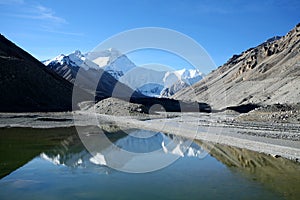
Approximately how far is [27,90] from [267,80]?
300 feet

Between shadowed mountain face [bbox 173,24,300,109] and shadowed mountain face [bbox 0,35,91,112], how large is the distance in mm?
66458

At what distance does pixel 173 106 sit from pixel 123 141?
96.5 meters

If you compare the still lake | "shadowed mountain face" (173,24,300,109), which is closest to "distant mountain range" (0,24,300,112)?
"shadowed mountain face" (173,24,300,109)

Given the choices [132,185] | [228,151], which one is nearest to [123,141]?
[228,151]

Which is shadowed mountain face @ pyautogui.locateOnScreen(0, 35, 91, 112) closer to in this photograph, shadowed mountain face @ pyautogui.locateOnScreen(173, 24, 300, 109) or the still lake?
the still lake

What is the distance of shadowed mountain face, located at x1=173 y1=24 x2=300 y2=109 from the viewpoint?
111 meters

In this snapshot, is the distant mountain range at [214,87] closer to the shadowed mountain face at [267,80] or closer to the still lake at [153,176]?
the shadowed mountain face at [267,80]

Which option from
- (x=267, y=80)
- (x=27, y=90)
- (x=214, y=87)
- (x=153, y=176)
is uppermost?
(x=214, y=87)

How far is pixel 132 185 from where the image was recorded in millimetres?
18250

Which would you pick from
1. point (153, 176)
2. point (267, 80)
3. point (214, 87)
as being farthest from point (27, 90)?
point (214, 87)

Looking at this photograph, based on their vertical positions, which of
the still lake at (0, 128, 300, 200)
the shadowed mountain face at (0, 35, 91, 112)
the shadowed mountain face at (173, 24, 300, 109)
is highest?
the shadowed mountain face at (173, 24, 300, 109)

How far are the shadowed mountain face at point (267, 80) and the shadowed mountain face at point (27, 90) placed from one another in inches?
2616

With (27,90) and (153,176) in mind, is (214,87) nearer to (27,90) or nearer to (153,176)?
(27,90)

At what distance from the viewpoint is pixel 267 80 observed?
443 feet
